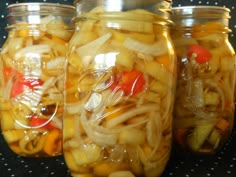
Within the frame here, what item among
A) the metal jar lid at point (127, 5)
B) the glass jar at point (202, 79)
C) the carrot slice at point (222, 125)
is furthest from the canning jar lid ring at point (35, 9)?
the carrot slice at point (222, 125)

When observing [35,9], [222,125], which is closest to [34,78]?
[35,9]

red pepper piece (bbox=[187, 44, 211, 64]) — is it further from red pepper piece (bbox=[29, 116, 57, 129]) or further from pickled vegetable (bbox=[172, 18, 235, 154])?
red pepper piece (bbox=[29, 116, 57, 129])

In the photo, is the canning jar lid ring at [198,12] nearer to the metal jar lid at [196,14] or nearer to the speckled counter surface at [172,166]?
the metal jar lid at [196,14]

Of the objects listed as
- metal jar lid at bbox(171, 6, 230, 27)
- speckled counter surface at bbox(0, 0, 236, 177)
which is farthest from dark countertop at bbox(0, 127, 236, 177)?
metal jar lid at bbox(171, 6, 230, 27)

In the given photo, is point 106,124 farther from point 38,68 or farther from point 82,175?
point 38,68

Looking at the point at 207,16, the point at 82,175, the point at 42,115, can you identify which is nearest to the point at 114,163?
the point at 82,175

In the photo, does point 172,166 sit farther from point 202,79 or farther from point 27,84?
point 27,84
